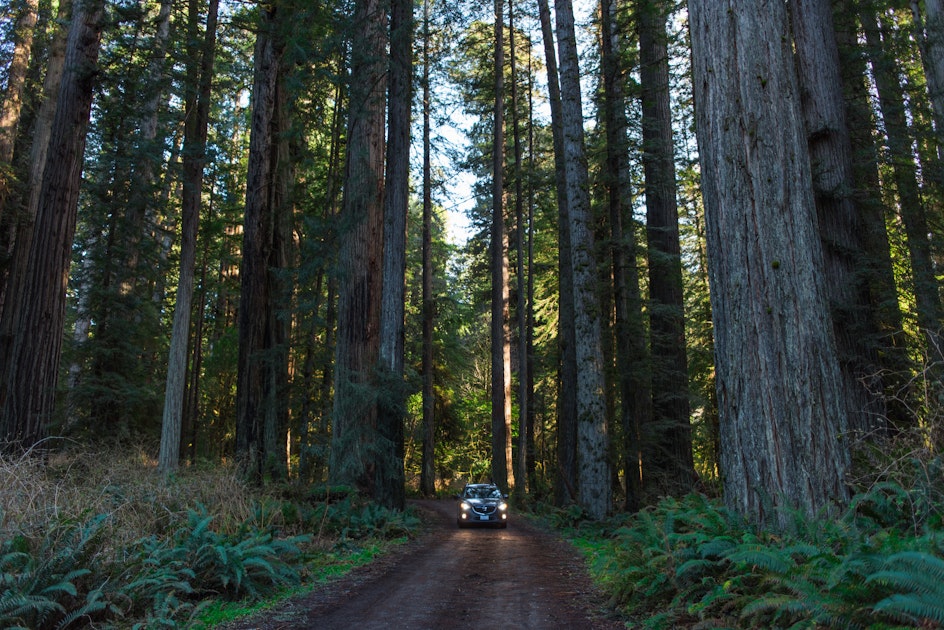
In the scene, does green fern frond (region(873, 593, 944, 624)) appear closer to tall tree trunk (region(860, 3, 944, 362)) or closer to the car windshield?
tall tree trunk (region(860, 3, 944, 362))

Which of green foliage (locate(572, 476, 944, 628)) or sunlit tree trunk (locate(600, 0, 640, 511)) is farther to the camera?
sunlit tree trunk (locate(600, 0, 640, 511))

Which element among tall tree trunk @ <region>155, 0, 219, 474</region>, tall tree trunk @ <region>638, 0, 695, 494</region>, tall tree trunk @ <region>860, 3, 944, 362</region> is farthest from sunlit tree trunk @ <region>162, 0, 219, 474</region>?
tall tree trunk @ <region>860, 3, 944, 362</region>

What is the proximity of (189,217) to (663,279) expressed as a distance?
1303 centimetres

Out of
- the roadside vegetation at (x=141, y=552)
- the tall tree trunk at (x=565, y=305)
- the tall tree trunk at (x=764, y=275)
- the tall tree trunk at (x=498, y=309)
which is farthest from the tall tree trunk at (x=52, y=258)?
the tall tree trunk at (x=498, y=309)

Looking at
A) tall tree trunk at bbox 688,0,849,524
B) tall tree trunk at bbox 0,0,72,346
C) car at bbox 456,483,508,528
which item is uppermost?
tall tree trunk at bbox 0,0,72,346

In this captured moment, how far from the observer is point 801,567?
4.04 m

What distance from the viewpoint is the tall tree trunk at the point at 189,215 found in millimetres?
14133

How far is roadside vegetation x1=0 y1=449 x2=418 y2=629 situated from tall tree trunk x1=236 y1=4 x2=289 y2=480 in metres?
3.99

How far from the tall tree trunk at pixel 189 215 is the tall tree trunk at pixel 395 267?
500 centimetres

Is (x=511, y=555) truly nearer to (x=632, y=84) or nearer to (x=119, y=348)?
(x=632, y=84)

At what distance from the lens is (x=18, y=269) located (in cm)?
1730

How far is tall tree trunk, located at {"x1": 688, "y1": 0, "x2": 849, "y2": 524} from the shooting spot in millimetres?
5562

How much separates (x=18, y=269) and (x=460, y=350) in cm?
1879

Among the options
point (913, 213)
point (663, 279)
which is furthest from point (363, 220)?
point (913, 213)
